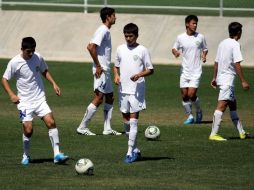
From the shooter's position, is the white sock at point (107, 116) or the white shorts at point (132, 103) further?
the white sock at point (107, 116)

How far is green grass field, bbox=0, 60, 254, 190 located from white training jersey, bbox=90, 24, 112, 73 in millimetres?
1401

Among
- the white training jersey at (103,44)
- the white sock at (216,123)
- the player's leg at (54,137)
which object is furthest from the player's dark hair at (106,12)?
the player's leg at (54,137)

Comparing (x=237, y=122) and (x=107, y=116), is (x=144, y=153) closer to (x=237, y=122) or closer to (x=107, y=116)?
(x=237, y=122)

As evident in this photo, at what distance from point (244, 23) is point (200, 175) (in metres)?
18.0

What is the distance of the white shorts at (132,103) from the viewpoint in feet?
58.5

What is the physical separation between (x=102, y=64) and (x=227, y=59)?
258 centimetres

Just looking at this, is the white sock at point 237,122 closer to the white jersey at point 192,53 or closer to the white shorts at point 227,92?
the white shorts at point 227,92

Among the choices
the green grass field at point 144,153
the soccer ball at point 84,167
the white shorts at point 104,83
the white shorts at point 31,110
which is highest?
the white shorts at point 104,83

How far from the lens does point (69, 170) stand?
55.3 feet

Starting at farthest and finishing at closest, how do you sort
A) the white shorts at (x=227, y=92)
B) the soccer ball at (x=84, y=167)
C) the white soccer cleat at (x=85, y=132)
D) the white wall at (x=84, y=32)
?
the white wall at (x=84, y=32) < the white soccer cleat at (x=85, y=132) < the white shorts at (x=227, y=92) < the soccer ball at (x=84, y=167)

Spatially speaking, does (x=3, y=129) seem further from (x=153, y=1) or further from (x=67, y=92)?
(x=153, y=1)

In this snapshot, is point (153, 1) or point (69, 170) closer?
point (69, 170)

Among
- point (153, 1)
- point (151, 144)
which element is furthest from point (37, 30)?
point (151, 144)

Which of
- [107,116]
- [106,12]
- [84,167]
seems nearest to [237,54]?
[106,12]
